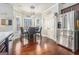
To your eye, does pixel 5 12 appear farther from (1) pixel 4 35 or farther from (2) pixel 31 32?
(2) pixel 31 32

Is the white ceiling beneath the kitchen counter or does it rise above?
above

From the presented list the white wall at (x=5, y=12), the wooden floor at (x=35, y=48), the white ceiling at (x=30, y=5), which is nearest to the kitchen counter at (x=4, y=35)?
the white wall at (x=5, y=12)

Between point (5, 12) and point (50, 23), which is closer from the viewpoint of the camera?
point (5, 12)

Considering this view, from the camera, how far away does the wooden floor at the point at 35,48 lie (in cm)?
246

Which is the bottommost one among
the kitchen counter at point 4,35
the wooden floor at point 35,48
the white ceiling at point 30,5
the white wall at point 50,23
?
the wooden floor at point 35,48

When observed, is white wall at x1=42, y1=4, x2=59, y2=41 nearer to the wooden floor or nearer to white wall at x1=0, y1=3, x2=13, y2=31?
the wooden floor

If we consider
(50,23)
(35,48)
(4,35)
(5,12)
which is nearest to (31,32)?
(35,48)

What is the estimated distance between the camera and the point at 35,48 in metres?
2.51

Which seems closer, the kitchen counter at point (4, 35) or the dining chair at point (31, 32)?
the kitchen counter at point (4, 35)

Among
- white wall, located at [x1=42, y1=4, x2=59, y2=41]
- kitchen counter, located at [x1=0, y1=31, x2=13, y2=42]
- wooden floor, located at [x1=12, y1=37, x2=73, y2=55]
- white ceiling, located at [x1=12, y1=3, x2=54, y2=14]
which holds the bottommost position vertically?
wooden floor, located at [x1=12, y1=37, x2=73, y2=55]

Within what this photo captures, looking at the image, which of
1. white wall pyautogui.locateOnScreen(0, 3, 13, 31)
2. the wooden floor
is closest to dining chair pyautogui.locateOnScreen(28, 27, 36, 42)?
the wooden floor

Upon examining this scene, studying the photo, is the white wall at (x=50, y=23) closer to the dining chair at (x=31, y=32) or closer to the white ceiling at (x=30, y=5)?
the white ceiling at (x=30, y=5)

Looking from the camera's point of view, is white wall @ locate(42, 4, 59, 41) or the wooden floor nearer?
the wooden floor

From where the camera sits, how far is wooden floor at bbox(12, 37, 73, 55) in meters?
2.46
